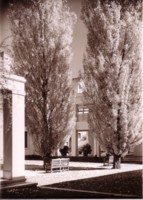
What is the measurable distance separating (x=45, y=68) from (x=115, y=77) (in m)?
3.70

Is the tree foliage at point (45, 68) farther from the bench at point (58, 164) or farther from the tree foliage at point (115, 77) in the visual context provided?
the tree foliage at point (115, 77)

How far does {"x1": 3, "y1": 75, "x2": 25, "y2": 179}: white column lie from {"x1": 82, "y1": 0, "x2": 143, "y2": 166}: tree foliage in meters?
6.90

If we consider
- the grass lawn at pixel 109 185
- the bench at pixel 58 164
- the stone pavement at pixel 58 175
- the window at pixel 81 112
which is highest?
the window at pixel 81 112

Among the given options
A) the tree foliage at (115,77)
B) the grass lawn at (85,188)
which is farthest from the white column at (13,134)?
the tree foliage at (115,77)

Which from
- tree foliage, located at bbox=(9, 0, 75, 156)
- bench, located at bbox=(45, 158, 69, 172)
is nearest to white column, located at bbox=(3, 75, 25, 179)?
bench, located at bbox=(45, 158, 69, 172)

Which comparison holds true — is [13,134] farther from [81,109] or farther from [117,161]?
[81,109]

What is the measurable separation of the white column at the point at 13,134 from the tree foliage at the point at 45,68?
5681mm

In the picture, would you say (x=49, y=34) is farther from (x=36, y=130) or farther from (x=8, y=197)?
(x=8, y=197)

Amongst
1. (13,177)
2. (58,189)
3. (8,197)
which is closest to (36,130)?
(13,177)

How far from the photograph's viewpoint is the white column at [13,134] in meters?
12.3

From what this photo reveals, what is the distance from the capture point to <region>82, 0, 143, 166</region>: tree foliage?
18438mm

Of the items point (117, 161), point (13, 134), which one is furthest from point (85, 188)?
point (117, 161)

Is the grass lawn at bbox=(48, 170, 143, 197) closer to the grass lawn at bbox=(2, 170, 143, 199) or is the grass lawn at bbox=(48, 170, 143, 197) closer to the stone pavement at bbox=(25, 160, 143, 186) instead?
the grass lawn at bbox=(2, 170, 143, 199)

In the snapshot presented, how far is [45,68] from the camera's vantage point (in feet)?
61.5
